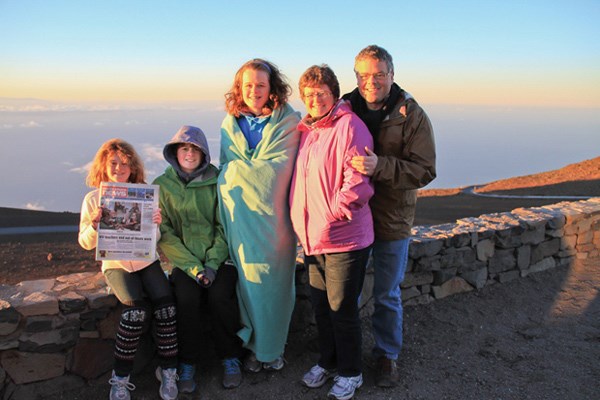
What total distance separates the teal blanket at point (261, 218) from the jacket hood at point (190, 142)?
0.15 metres

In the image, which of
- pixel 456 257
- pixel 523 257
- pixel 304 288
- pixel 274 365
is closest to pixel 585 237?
pixel 523 257

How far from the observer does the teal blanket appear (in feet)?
11.4

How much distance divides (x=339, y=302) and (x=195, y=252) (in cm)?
103

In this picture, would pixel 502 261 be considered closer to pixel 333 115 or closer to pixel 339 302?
pixel 339 302

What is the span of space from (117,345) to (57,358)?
526 millimetres

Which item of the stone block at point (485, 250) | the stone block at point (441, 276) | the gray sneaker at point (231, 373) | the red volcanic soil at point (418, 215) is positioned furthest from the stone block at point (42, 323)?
the stone block at point (485, 250)

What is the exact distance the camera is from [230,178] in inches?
139

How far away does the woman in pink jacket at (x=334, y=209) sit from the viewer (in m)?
3.06

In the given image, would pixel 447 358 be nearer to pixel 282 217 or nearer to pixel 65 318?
pixel 282 217

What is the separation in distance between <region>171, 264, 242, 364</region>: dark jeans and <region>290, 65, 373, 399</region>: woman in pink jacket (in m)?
0.57

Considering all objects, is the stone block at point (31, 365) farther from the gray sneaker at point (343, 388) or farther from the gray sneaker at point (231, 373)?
the gray sneaker at point (343, 388)

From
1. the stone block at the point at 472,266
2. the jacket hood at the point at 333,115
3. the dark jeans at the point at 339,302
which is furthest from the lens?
the stone block at the point at 472,266

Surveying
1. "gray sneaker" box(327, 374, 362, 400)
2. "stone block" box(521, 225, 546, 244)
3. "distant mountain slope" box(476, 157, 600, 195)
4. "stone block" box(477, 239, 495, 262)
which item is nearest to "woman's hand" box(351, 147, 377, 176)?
"gray sneaker" box(327, 374, 362, 400)

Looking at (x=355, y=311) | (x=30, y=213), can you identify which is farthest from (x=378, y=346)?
(x=30, y=213)
